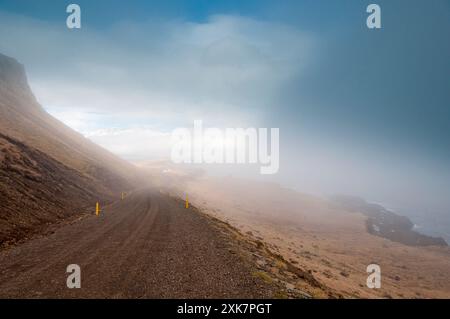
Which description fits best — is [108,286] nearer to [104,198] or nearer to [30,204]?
[30,204]

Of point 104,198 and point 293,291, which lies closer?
point 293,291

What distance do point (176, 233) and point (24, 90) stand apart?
104 meters

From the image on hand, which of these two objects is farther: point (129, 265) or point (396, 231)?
point (396, 231)

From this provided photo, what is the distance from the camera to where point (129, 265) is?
13195mm

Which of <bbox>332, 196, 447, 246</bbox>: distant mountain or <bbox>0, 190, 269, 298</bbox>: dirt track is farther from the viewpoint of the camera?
<bbox>332, 196, 447, 246</bbox>: distant mountain

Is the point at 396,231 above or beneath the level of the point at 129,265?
beneath

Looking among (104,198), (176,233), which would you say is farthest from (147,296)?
(104,198)

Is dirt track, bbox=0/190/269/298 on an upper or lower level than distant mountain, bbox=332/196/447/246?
upper

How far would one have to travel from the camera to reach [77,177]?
4459 cm

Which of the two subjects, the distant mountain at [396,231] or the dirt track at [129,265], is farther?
the distant mountain at [396,231]

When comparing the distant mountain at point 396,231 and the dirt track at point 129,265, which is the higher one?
the dirt track at point 129,265

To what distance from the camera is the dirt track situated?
10.3 metres

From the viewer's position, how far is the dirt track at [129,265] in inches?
406
